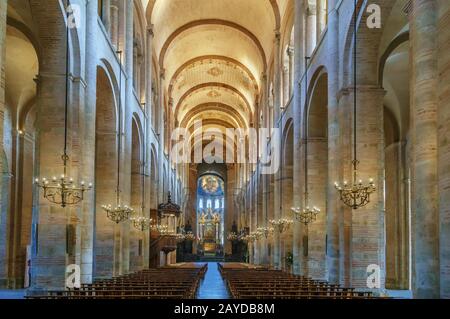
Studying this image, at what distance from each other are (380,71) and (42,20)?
10.6 m

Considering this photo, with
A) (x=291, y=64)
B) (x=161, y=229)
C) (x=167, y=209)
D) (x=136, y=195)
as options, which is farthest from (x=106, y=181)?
(x=167, y=209)

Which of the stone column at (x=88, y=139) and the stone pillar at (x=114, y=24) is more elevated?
the stone pillar at (x=114, y=24)

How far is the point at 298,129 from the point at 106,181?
836 centimetres

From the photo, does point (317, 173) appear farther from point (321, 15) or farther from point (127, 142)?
point (127, 142)

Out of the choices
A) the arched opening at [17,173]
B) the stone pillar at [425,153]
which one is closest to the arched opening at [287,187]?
the arched opening at [17,173]

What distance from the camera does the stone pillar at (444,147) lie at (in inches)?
377

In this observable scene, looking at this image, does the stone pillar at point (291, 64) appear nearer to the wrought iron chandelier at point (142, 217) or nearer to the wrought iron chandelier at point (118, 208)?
the wrought iron chandelier at point (142, 217)

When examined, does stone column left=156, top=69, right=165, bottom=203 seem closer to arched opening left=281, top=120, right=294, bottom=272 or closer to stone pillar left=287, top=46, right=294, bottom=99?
arched opening left=281, top=120, right=294, bottom=272

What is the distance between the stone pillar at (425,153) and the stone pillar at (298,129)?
1290cm

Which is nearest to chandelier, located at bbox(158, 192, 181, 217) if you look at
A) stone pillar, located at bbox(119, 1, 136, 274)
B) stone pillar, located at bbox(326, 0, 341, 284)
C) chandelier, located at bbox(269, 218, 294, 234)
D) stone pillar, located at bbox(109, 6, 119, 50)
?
chandelier, located at bbox(269, 218, 294, 234)

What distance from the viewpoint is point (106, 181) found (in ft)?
74.6

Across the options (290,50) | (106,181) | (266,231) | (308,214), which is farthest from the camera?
(266,231)

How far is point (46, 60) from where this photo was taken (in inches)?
613
